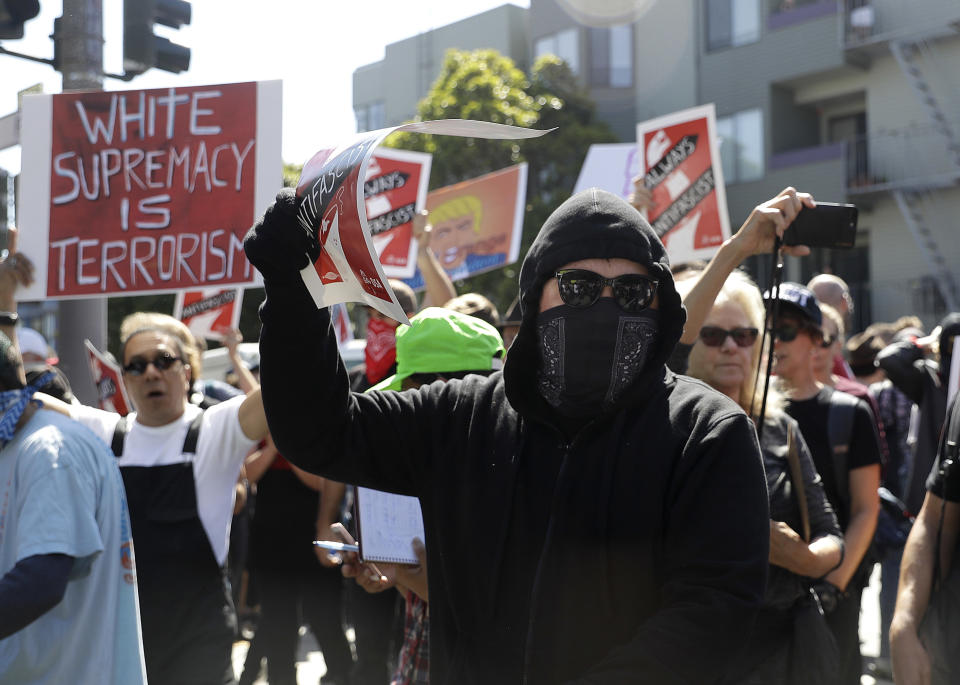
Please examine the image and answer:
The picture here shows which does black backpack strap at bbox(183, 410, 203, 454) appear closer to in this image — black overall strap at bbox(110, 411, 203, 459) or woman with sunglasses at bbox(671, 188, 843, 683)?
black overall strap at bbox(110, 411, 203, 459)

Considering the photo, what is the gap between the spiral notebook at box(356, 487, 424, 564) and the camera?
271 cm

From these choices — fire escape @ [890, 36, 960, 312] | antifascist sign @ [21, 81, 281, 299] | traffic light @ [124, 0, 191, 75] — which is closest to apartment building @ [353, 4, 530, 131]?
fire escape @ [890, 36, 960, 312]

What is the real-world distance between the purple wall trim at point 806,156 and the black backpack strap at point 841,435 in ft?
65.2

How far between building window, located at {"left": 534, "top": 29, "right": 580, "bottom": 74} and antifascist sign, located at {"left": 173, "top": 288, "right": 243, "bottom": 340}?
2086 centimetres

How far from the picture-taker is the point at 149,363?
396 centimetres

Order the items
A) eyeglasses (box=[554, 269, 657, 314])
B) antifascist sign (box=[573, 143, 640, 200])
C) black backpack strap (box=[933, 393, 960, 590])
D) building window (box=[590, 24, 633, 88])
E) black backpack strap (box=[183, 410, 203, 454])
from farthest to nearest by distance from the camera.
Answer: building window (box=[590, 24, 633, 88]) < antifascist sign (box=[573, 143, 640, 200]) < black backpack strap (box=[183, 410, 203, 454]) < black backpack strap (box=[933, 393, 960, 590]) < eyeglasses (box=[554, 269, 657, 314])

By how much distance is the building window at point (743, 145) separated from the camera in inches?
939

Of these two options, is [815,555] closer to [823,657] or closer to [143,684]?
[823,657]

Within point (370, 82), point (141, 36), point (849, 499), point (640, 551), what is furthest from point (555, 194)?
point (640, 551)

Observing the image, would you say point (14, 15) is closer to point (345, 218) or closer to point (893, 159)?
point (345, 218)

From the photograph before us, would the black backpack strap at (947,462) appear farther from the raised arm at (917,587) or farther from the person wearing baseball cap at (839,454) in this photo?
the person wearing baseball cap at (839,454)

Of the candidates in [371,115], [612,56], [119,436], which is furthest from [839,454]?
[371,115]

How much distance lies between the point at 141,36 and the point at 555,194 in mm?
18534

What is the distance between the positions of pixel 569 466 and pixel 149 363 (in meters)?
2.40
